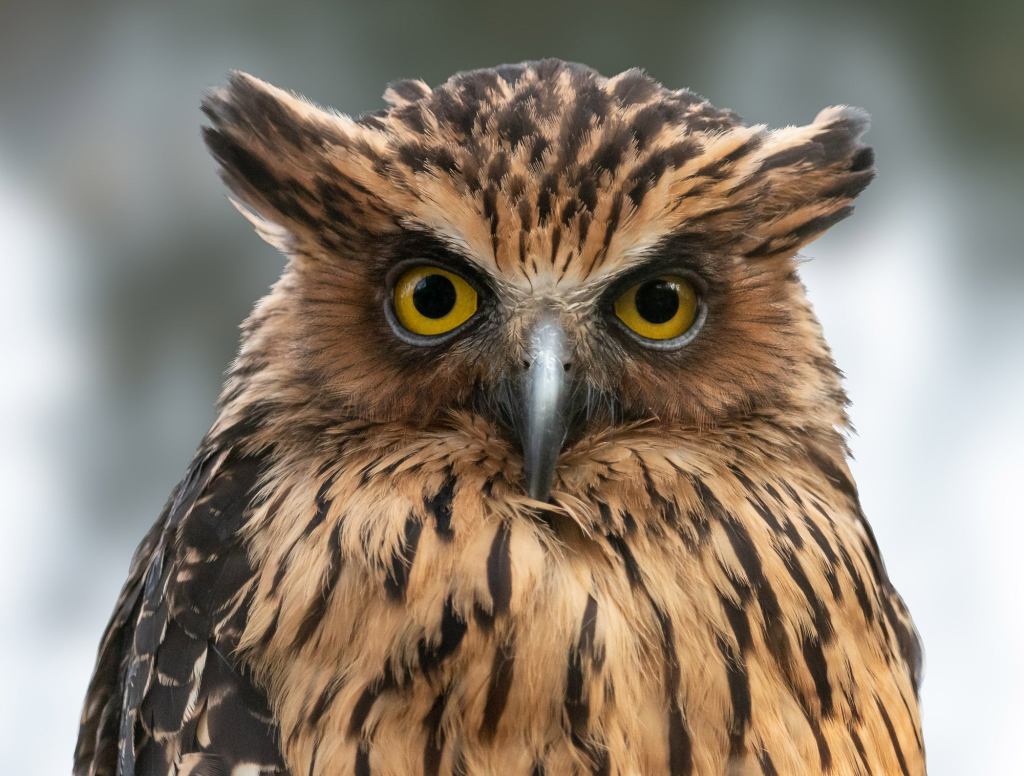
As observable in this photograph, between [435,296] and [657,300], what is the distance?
0.79 feet

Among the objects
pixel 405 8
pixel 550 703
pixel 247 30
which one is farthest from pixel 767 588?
pixel 247 30

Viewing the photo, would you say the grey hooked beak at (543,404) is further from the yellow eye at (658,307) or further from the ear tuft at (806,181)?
the ear tuft at (806,181)

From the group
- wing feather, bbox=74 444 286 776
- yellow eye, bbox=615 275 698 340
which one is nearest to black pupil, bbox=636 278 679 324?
yellow eye, bbox=615 275 698 340

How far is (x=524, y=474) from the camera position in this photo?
1285 millimetres

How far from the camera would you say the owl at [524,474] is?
1.22 m

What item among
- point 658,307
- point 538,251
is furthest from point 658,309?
point 538,251

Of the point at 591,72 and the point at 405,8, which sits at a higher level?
the point at 405,8

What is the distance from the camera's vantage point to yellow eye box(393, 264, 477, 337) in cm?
129

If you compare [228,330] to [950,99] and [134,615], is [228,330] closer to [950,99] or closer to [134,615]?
[134,615]

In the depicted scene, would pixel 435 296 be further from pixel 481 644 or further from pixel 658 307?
pixel 481 644

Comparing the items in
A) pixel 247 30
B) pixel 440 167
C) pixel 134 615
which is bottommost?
pixel 134 615

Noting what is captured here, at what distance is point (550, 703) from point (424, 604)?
16 cm

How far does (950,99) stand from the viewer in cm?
396

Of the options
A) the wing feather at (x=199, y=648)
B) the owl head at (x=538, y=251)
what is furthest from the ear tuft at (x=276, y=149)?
the wing feather at (x=199, y=648)
